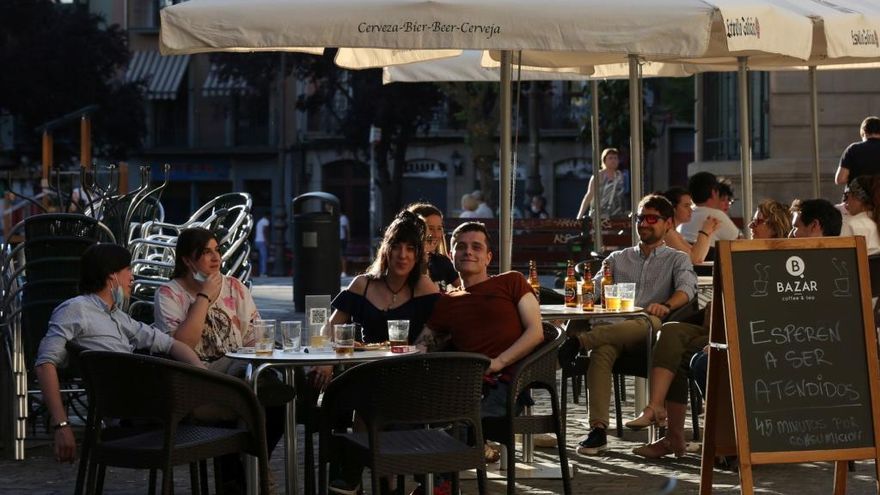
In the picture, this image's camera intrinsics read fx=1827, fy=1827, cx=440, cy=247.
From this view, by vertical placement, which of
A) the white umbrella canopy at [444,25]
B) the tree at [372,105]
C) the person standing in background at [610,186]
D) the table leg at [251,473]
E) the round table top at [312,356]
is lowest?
the table leg at [251,473]

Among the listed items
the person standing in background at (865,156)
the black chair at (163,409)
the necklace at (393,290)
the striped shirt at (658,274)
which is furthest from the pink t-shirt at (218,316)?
the person standing in background at (865,156)

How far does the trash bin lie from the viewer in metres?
22.3

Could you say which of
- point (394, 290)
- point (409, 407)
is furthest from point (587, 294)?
point (409, 407)

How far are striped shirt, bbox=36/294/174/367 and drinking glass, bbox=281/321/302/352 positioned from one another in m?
0.62

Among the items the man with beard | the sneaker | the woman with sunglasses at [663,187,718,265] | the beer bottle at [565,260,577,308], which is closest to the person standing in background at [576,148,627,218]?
the woman with sunglasses at [663,187,718,265]

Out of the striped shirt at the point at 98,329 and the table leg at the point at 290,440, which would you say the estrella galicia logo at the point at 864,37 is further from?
the striped shirt at the point at 98,329

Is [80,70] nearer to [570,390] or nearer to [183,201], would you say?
[183,201]

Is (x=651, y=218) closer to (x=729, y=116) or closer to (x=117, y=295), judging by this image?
(x=117, y=295)

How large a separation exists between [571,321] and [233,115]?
52.4 meters

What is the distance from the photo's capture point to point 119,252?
8.04 meters

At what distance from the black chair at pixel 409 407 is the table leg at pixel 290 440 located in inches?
39.2

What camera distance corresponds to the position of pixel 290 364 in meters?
7.39

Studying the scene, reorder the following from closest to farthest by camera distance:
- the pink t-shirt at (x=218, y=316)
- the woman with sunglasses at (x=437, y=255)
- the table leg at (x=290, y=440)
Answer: the table leg at (x=290, y=440) < the pink t-shirt at (x=218, y=316) < the woman with sunglasses at (x=437, y=255)

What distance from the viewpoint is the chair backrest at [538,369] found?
7641mm
